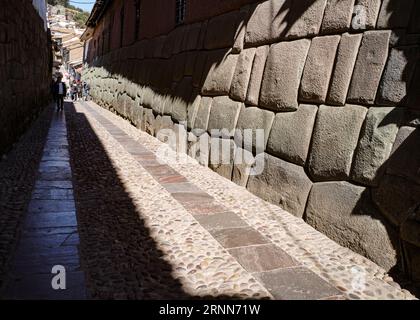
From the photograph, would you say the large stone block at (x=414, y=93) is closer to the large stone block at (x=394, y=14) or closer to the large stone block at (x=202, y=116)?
the large stone block at (x=394, y=14)

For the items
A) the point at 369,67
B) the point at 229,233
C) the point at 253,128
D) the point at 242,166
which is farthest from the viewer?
the point at 242,166

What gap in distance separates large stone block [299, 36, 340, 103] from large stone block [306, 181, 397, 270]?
2.77 ft

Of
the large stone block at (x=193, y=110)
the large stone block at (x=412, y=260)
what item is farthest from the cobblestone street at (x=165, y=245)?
the large stone block at (x=193, y=110)

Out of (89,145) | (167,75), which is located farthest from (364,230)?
(167,75)

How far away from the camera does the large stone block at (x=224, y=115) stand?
482 cm

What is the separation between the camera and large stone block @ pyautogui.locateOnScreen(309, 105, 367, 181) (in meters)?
3.01

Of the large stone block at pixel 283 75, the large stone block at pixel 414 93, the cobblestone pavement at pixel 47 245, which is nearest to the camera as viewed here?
the cobblestone pavement at pixel 47 245

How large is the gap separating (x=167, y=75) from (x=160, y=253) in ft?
18.1

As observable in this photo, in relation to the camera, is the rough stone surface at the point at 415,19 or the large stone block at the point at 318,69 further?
the large stone block at the point at 318,69

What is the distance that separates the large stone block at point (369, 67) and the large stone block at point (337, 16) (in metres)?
0.27

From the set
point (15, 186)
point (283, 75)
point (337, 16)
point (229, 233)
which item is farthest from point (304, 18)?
point (15, 186)

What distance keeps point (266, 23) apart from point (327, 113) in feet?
5.30

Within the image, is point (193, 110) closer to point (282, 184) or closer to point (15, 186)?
point (282, 184)

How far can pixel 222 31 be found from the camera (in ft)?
17.8
